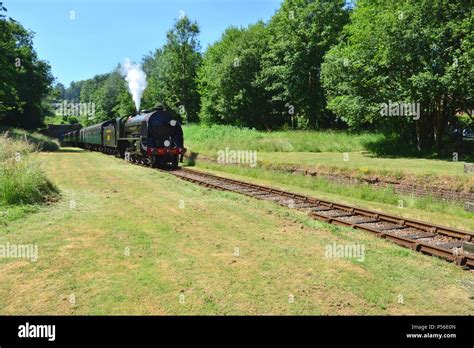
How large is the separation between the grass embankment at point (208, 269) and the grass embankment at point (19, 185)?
774mm

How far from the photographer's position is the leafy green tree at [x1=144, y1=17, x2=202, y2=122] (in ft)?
189

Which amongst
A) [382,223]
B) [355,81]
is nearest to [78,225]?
[382,223]

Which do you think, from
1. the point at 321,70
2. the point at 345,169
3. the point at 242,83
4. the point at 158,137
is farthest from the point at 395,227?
the point at 242,83

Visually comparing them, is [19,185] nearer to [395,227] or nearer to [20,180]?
[20,180]

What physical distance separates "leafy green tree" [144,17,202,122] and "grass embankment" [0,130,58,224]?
1873 inches

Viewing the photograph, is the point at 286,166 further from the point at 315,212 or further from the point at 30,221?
the point at 30,221

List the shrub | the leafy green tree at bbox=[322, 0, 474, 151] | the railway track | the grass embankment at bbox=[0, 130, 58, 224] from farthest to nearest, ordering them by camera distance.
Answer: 1. the leafy green tree at bbox=[322, 0, 474, 151]
2. the shrub
3. the grass embankment at bbox=[0, 130, 58, 224]
4. the railway track

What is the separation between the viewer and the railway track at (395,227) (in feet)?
27.1

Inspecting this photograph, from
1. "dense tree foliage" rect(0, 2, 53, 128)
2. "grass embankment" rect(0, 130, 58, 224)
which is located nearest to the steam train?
"grass embankment" rect(0, 130, 58, 224)

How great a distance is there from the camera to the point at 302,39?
41562 millimetres

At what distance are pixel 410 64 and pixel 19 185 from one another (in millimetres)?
23281

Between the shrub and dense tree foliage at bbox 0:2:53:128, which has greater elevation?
dense tree foliage at bbox 0:2:53:128

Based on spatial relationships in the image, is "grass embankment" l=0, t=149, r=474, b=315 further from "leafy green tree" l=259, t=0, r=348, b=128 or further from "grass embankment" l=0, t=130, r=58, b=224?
"leafy green tree" l=259, t=0, r=348, b=128
